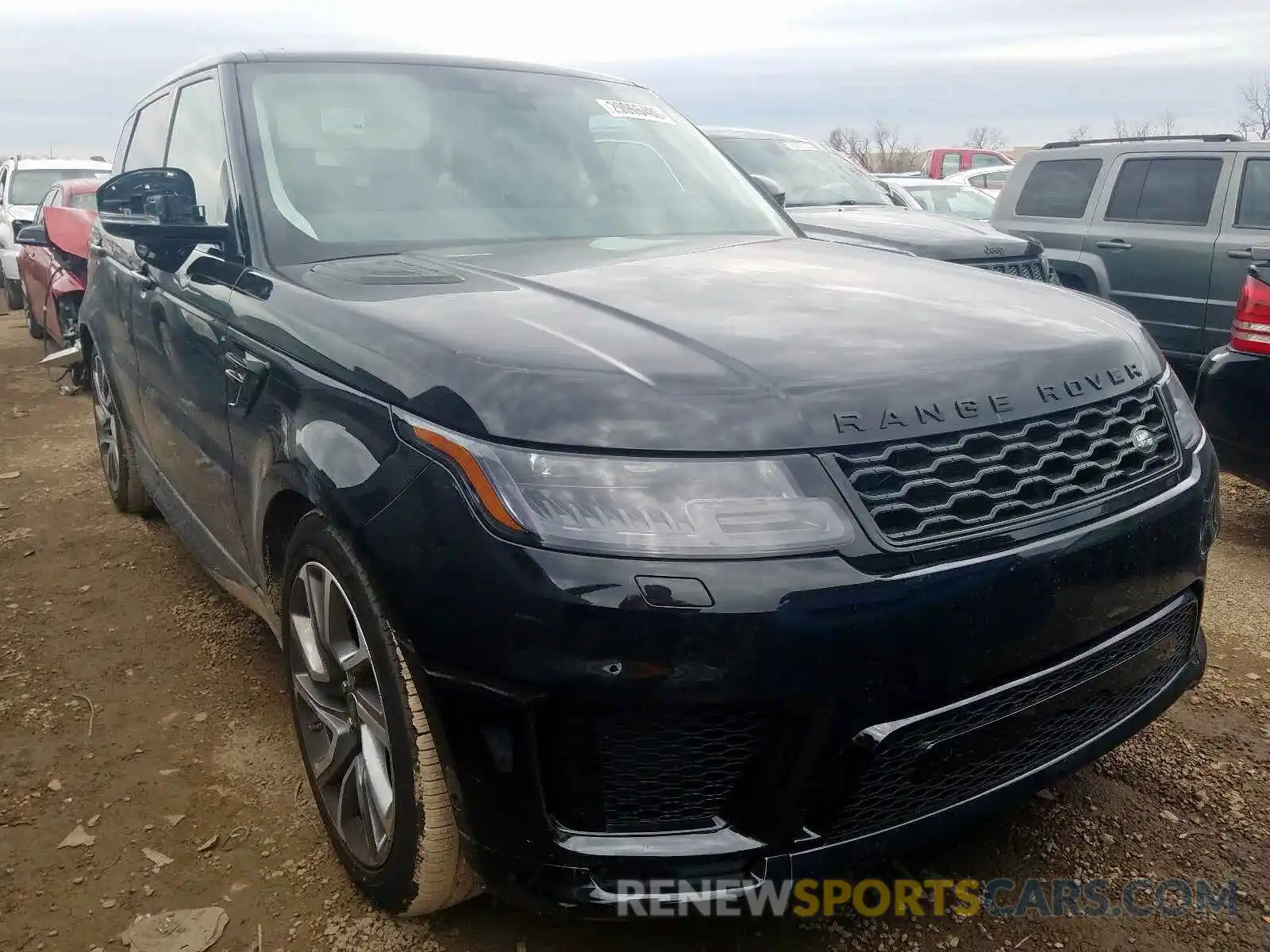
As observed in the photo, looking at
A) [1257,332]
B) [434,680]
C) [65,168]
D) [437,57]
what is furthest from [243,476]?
[65,168]

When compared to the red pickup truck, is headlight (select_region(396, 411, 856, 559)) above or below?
above

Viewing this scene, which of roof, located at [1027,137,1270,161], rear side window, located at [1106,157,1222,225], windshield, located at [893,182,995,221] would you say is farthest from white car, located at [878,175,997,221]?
rear side window, located at [1106,157,1222,225]

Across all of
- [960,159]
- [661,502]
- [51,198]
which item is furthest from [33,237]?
[960,159]

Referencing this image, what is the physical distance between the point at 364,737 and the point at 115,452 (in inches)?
123

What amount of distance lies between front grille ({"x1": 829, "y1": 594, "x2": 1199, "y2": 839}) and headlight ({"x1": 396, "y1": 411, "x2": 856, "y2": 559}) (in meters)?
0.38

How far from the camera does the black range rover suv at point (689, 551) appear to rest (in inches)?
61.7

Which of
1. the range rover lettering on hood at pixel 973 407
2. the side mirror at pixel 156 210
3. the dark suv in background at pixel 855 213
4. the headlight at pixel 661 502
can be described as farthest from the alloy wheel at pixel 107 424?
the range rover lettering on hood at pixel 973 407

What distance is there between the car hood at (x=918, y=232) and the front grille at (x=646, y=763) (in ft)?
13.4

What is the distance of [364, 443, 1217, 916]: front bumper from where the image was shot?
5.05ft

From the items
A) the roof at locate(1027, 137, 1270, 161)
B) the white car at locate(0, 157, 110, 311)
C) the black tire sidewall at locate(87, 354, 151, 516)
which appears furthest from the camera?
the white car at locate(0, 157, 110, 311)

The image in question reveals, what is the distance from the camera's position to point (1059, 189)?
7.61 m

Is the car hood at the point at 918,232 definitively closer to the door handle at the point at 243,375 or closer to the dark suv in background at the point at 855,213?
the dark suv in background at the point at 855,213

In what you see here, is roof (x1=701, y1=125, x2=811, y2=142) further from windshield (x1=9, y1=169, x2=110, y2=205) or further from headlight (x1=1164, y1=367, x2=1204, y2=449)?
windshield (x1=9, y1=169, x2=110, y2=205)

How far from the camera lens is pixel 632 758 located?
1.62 metres
